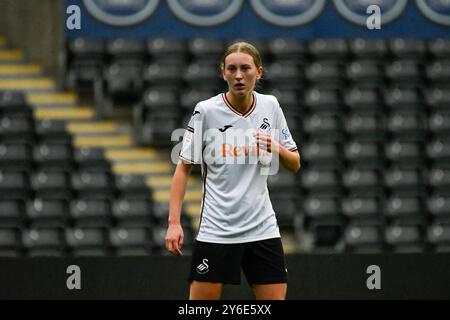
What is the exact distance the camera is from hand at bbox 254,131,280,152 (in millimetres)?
4074

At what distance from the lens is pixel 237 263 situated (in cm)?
421

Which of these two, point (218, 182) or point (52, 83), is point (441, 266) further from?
point (52, 83)

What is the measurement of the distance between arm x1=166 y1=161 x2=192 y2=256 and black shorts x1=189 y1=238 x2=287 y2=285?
0.13m

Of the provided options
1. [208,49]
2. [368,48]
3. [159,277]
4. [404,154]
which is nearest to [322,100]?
A: [368,48]

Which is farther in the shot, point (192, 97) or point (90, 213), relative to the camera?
point (192, 97)

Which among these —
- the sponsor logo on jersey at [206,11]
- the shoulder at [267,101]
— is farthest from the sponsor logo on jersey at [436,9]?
the shoulder at [267,101]

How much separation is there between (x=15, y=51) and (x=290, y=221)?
2610 mm

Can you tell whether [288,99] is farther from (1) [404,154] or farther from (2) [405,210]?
(2) [405,210]

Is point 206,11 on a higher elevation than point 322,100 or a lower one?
higher

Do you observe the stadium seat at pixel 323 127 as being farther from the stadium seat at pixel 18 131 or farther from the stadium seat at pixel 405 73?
the stadium seat at pixel 18 131

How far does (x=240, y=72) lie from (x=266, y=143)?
0.96ft

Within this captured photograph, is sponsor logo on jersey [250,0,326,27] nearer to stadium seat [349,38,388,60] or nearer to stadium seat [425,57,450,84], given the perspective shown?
stadium seat [349,38,388,60]

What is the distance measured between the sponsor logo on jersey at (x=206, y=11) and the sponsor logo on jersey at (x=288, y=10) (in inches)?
6.0

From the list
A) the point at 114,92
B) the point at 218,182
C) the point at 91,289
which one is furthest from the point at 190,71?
the point at 218,182
